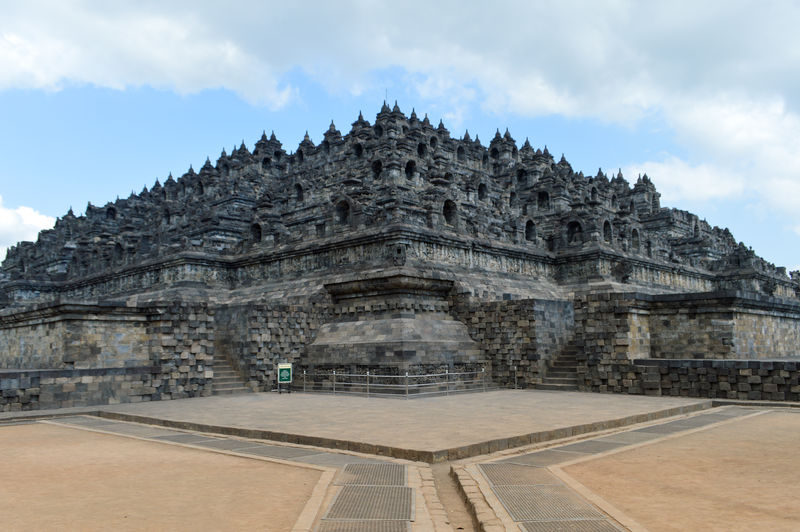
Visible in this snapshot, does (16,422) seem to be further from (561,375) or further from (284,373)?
(561,375)

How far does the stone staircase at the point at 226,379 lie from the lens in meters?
21.2

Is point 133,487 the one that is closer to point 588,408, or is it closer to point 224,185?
point 588,408

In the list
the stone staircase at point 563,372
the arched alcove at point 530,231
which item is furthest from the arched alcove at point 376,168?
the stone staircase at point 563,372

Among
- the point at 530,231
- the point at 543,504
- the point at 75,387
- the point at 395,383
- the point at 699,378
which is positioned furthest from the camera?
the point at 530,231

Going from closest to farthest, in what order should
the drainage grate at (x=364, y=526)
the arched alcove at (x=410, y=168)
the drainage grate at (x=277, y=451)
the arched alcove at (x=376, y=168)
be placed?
the drainage grate at (x=364, y=526), the drainage grate at (x=277, y=451), the arched alcove at (x=410, y=168), the arched alcove at (x=376, y=168)

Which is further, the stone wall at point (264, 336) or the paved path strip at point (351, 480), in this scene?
the stone wall at point (264, 336)

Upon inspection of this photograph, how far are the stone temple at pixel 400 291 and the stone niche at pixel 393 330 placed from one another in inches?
3.1

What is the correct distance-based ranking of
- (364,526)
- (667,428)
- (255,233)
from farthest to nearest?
(255,233) → (667,428) → (364,526)

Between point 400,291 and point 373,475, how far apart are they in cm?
1512

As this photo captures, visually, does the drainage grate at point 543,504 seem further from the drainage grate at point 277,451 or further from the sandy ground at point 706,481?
→ the drainage grate at point 277,451

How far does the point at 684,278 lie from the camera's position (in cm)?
3966

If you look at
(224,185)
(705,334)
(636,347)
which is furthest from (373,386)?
(224,185)

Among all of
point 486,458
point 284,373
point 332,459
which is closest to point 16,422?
point 284,373

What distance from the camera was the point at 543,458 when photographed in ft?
30.2
